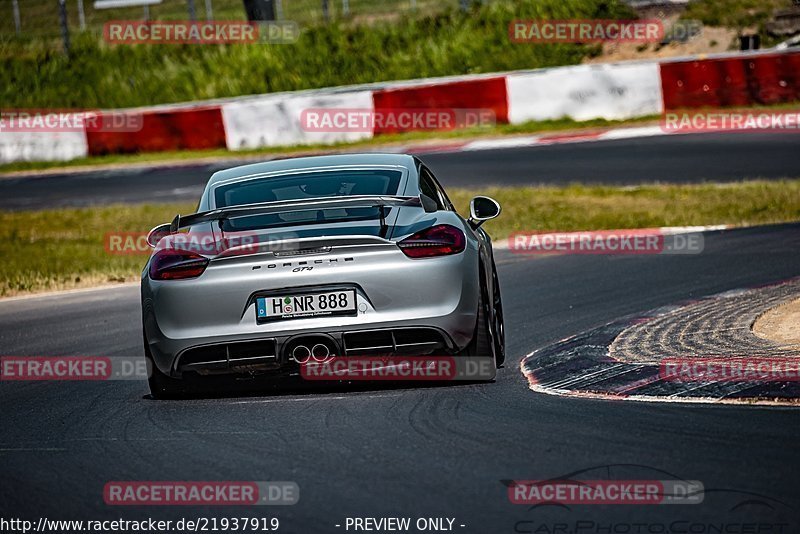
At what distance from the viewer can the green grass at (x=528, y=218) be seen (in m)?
14.8

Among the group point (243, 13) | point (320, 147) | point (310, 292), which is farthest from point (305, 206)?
point (243, 13)

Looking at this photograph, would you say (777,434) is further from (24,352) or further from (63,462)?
(24,352)

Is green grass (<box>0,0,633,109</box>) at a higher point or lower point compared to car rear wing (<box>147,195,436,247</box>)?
lower

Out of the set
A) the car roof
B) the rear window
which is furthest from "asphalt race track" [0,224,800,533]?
the car roof

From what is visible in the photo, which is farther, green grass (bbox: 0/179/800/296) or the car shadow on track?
green grass (bbox: 0/179/800/296)

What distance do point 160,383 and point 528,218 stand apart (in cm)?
959

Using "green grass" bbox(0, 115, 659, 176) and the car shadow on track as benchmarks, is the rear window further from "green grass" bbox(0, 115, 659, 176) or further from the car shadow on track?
"green grass" bbox(0, 115, 659, 176)

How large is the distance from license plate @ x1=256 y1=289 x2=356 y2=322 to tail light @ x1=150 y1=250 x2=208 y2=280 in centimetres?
43

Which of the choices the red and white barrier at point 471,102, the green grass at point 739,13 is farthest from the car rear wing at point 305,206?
the green grass at point 739,13

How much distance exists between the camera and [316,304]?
267 inches

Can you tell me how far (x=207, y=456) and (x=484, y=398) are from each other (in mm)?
1498

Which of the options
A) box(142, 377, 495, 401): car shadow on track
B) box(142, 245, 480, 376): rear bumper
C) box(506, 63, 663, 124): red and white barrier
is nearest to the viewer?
box(142, 245, 480, 376): rear bumper

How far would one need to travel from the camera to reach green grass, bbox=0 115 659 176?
83.5 ft

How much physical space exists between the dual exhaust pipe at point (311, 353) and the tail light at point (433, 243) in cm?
61
